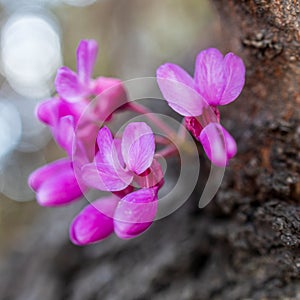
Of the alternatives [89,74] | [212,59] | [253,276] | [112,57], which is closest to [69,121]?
[89,74]

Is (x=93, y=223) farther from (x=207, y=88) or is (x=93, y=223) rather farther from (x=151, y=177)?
(x=207, y=88)

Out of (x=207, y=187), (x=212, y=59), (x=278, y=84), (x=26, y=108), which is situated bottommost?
(x=26, y=108)

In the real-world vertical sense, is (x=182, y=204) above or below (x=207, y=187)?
below

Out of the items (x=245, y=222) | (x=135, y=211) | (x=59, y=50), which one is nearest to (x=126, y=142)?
(x=135, y=211)

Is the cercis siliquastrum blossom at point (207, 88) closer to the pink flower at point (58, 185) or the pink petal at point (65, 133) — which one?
the pink petal at point (65, 133)

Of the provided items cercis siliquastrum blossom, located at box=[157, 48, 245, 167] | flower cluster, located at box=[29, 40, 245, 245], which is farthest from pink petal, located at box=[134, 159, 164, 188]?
cercis siliquastrum blossom, located at box=[157, 48, 245, 167]

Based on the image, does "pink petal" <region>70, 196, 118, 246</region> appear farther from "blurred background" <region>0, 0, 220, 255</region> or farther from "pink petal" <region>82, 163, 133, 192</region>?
"blurred background" <region>0, 0, 220, 255</region>

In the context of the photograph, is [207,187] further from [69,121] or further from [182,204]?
[69,121]
